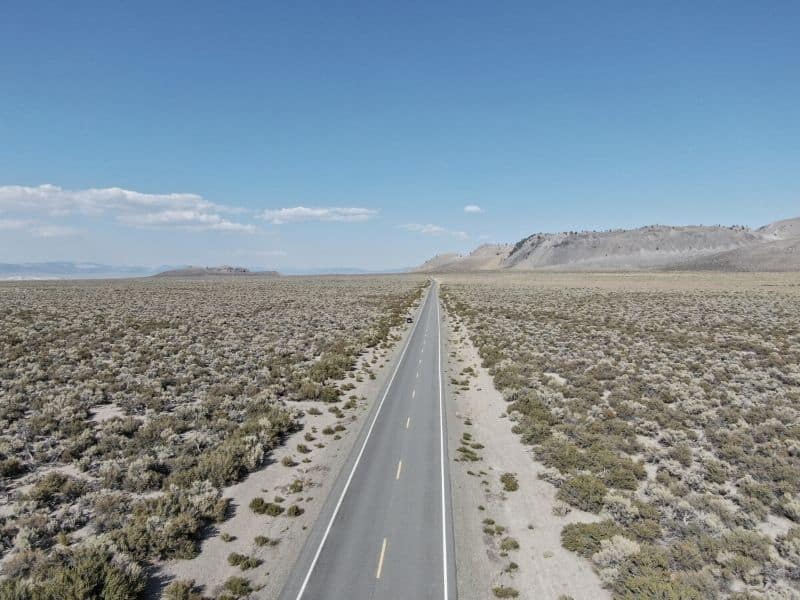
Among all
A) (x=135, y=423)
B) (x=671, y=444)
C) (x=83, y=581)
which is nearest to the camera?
(x=83, y=581)

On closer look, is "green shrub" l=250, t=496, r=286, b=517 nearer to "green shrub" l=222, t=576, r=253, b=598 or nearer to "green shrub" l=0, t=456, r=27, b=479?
"green shrub" l=222, t=576, r=253, b=598

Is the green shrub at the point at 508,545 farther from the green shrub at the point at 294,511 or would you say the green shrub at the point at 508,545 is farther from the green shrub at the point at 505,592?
the green shrub at the point at 294,511

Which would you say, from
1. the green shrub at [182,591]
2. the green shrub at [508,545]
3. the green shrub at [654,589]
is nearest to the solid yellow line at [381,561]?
the green shrub at [508,545]

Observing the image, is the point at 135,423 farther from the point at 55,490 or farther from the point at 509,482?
the point at 509,482

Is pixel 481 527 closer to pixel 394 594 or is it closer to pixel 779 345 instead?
pixel 394 594

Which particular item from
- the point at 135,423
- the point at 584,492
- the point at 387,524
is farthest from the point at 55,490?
the point at 584,492

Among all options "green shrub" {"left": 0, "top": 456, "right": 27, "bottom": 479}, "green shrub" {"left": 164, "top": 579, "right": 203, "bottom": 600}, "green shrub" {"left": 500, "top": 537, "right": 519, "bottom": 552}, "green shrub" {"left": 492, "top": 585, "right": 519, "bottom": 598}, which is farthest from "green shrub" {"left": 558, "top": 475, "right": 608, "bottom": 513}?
"green shrub" {"left": 0, "top": 456, "right": 27, "bottom": 479}
